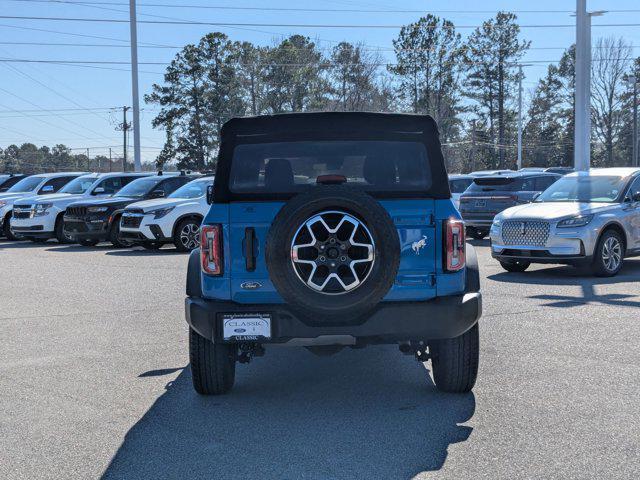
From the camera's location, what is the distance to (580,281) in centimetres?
1234

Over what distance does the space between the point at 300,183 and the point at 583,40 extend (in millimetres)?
20660

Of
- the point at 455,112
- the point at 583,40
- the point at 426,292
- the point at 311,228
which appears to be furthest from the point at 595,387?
the point at 455,112

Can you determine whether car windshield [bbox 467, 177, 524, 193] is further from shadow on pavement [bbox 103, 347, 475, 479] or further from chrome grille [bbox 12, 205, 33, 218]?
shadow on pavement [bbox 103, 347, 475, 479]

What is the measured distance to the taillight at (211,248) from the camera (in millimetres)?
5523

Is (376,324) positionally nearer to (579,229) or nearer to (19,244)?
(579,229)

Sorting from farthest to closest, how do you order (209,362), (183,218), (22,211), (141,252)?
(22,211), (141,252), (183,218), (209,362)

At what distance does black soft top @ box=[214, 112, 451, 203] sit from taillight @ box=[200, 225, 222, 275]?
0.47 meters

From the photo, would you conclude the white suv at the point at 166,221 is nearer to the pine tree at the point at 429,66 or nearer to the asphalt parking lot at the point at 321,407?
the asphalt parking lot at the point at 321,407

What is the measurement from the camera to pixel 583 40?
→ 24.3m

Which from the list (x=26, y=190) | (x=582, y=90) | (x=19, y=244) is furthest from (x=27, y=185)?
(x=582, y=90)

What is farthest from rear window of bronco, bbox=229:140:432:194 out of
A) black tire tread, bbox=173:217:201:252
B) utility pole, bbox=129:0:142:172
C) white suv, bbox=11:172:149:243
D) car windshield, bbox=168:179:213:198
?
utility pole, bbox=129:0:142:172

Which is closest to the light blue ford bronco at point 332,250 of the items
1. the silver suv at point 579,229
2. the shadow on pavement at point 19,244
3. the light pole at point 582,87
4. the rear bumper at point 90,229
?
the silver suv at point 579,229

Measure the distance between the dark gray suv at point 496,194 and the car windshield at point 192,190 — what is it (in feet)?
19.1

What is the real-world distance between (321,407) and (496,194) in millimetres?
13966
